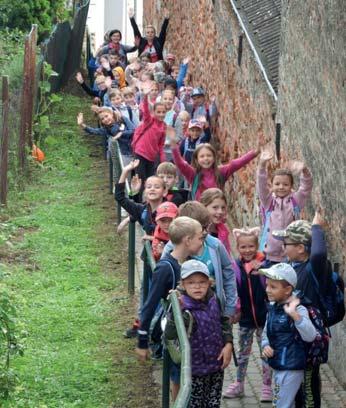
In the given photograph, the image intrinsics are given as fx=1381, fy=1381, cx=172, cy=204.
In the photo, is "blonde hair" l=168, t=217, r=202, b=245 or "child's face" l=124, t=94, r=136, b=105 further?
"child's face" l=124, t=94, r=136, b=105

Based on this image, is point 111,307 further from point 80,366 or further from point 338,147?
point 338,147

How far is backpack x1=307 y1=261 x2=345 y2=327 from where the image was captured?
9.27 metres

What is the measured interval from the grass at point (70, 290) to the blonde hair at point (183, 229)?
4.94ft

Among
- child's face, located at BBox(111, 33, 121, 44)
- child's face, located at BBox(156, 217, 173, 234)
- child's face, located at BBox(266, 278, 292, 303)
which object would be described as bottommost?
child's face, located at BBox(266, 278, 292, 303)

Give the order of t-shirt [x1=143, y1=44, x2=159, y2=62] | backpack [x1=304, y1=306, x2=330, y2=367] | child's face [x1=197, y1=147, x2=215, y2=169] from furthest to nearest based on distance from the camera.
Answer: t-shirt [x1=143, y1=44, x2=159, y2=62]
child's face [x1=197, y1=147, x2=215, y2=169]
backpack [x1=304, y1=306, x2=330, y2=367]

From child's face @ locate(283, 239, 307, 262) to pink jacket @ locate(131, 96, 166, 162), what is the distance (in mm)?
5788

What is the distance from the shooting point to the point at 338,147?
10.4 meters

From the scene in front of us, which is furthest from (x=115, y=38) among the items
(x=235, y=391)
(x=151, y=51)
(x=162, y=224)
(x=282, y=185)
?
(x=235, y=391)

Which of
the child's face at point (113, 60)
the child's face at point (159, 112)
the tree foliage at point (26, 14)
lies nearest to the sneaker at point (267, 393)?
the child's face at point (159, 112)

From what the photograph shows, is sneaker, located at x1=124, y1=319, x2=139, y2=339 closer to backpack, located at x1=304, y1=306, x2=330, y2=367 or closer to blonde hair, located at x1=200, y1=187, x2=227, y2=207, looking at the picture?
blonde hair, located at x1=200, y1=187, x2=227, y2=207

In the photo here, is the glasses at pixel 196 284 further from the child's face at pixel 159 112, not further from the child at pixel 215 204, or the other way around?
the child's face at pixel 159 112

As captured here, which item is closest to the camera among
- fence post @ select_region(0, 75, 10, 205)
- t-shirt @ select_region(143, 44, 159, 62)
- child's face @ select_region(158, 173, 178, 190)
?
child's face @ select_region(158, 173, 178, 190)

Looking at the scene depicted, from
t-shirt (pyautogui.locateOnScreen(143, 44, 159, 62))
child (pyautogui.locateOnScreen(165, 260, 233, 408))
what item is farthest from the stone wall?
t-shirt (pyautogui.locateOnScreen(143, 44, 159, 62))

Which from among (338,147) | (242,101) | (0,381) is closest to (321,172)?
(338,147)
